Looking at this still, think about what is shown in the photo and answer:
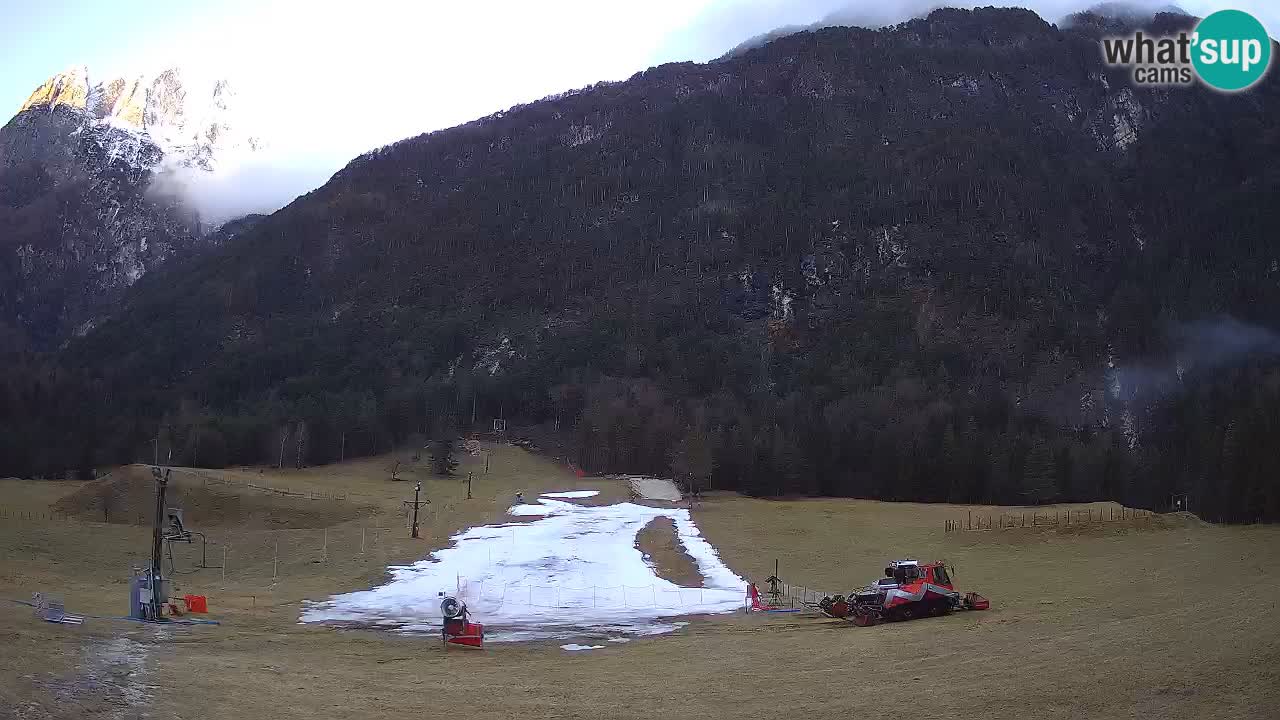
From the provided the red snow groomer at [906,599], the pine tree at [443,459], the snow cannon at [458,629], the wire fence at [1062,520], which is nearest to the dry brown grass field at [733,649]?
the snow cannon at [458,629]

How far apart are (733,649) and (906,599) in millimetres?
5945

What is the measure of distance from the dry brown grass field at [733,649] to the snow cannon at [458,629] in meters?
0.64

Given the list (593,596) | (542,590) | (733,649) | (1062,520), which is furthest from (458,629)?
(1062,520)

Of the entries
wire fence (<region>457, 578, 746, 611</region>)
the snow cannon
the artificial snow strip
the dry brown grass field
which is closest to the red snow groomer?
the dry brown grass field

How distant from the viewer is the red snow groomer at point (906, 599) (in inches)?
938

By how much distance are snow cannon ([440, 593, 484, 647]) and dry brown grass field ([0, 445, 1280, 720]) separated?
0.64m

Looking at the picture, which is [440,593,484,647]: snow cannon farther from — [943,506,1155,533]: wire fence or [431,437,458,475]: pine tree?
[431,437,458,475]: pine tree

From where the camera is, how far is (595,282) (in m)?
187

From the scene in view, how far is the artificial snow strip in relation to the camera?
87.5 feet


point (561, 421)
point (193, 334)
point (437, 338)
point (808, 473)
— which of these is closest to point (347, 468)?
point (561, 421)

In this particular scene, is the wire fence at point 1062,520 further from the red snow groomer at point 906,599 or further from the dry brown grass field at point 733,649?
the red snow groomer at point 906,599

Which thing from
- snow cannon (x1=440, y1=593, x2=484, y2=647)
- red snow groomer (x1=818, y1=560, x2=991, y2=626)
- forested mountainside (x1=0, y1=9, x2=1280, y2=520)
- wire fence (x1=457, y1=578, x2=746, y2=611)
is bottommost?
wire fence (x1=457, y1=578, x2=746, y2=611)

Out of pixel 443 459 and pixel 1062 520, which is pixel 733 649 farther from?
pixel 443 459

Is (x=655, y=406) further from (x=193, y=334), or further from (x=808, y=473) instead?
(x=193, y=334)
